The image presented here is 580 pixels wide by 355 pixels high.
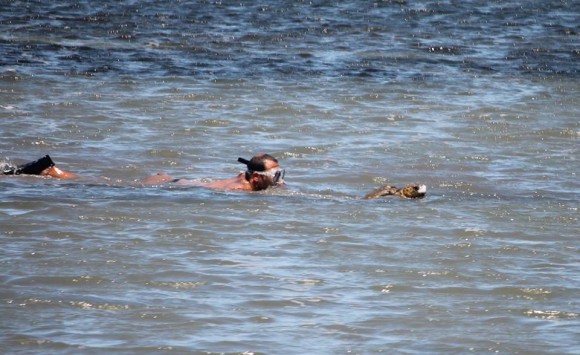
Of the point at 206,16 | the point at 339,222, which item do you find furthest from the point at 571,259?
the point at 206,16

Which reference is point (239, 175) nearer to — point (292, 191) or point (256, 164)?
point (256, 164)

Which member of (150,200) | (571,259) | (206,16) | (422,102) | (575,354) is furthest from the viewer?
(206,16)

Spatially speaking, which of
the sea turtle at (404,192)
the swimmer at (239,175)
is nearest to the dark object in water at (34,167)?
the swimmer at (239,175)

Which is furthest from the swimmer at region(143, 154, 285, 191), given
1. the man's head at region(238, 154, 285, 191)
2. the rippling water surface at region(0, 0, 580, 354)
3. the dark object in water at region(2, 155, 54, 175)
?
the dark object in water at region(2, 155, 54, 175)

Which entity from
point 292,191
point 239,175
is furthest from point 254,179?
point 292,191

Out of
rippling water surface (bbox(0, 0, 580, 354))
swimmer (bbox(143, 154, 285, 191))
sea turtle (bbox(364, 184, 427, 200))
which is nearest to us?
rippling water surface (bbox(0, 0, 580, 354))

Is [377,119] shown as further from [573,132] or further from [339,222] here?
[339,222]

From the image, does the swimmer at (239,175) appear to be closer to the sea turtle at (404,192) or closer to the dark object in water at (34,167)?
the dark object in water at (34,167)

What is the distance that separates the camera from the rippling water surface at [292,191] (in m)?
7.16

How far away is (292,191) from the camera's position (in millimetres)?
11195

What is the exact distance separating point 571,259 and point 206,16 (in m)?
17.5

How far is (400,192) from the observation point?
418 inches

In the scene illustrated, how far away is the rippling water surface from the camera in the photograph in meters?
7.16

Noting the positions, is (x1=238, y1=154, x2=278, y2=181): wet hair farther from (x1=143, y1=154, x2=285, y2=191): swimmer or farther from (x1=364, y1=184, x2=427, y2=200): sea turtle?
(x1=364, y1=184, x2=427, y2=200): sea turtle
